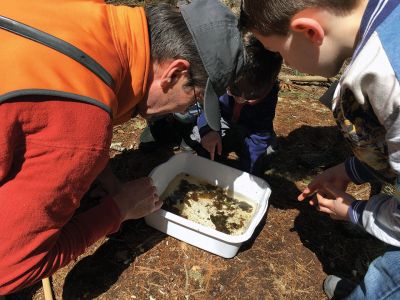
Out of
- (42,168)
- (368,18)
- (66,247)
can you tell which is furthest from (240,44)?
(66,247)

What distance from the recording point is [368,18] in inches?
48.1

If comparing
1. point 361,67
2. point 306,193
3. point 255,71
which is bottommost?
point 306,193

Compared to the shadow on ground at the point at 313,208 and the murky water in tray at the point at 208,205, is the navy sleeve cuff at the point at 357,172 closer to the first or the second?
the shadow on ground at the point at 313,208

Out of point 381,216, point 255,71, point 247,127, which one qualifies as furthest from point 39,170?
point 247,127

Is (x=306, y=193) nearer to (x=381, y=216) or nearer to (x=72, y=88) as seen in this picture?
(x=381, y=216)

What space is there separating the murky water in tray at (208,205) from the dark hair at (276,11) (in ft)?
4.44

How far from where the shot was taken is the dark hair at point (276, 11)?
49.1 inches

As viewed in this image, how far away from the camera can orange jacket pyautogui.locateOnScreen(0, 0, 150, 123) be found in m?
1.22

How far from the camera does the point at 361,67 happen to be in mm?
1203

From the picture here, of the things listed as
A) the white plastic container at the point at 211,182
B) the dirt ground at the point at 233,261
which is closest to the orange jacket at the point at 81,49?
the white plastic container at the point at 211,182

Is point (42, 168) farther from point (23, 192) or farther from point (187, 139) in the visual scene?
point (187, 139)

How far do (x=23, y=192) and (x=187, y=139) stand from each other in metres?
1.92

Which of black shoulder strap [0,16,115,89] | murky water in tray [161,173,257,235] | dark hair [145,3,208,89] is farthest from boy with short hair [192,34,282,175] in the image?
black shoulder strap [0,16,115,89]

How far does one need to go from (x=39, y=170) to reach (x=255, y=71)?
1.25 meters
